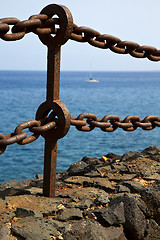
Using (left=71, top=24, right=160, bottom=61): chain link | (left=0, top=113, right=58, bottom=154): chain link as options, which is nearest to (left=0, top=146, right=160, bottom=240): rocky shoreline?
(left=0, top=113, right=58, bottom=154): chain link

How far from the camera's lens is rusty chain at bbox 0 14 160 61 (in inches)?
91.3

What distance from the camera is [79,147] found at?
16.5 meters

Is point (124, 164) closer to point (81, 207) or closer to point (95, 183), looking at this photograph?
point (95, 183)

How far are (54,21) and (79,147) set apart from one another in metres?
14.0

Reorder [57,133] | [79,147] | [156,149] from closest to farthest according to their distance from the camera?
1. [57,133]
2. [156,149]
3. [79,147]

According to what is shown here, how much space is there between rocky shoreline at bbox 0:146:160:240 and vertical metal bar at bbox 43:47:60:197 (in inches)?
4.4

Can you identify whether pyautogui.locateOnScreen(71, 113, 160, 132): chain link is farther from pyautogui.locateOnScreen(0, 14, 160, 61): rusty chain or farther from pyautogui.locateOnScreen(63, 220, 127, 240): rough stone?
pyautogui.locateOnScreen(63, 220, 127, 240): rough stone

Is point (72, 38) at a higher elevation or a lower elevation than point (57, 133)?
higher

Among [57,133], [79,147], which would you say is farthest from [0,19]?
[79,147]

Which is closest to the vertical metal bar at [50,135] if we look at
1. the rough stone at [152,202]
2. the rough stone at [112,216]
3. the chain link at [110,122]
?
the chain link at [110,122]

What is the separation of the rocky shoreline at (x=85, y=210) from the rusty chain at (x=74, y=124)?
19.4 inches

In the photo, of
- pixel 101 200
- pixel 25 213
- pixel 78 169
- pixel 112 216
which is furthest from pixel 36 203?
pixel 78 169

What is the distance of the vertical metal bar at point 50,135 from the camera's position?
8.70 ft

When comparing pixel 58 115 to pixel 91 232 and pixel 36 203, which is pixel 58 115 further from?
pixel 91 232
